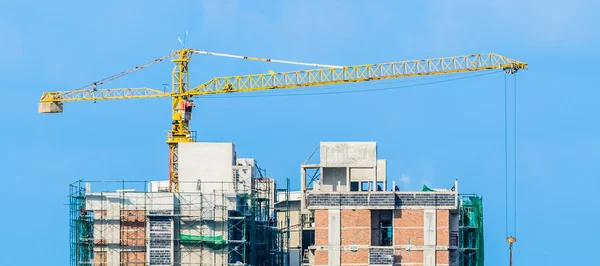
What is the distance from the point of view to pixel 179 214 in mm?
140000

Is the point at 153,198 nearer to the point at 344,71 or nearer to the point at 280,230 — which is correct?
the point at 280,230

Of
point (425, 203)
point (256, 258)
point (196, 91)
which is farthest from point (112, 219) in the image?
point (196, 91)

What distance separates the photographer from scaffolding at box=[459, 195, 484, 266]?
151 m

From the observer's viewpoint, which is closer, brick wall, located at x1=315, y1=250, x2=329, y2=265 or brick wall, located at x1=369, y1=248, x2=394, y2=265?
brick wall, located at x1=369, y1=248, x2=394, y2=265

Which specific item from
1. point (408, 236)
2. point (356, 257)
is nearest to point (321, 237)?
point (356, 257)

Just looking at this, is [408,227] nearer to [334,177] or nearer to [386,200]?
[386,200]

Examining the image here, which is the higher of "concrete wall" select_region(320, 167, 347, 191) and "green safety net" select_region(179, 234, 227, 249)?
"concrete wall" select_region(320, 167, 347, 191)

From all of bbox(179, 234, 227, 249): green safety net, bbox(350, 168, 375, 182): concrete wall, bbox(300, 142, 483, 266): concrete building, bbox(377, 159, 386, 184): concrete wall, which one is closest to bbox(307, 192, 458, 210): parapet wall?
bbox(300, 142, 483, 266): concrete building

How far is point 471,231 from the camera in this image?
153 metres

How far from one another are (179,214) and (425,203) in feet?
70.2

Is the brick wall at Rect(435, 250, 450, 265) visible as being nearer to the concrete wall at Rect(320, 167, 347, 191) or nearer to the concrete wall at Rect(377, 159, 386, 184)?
the concrete wall at Rect(320, 167, 347, 191)

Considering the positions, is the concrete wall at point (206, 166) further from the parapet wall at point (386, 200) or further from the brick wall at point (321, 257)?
the brick wall at point (321, 257)

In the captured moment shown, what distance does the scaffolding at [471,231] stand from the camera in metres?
151

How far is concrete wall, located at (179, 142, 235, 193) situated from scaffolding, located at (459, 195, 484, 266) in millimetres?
22102
